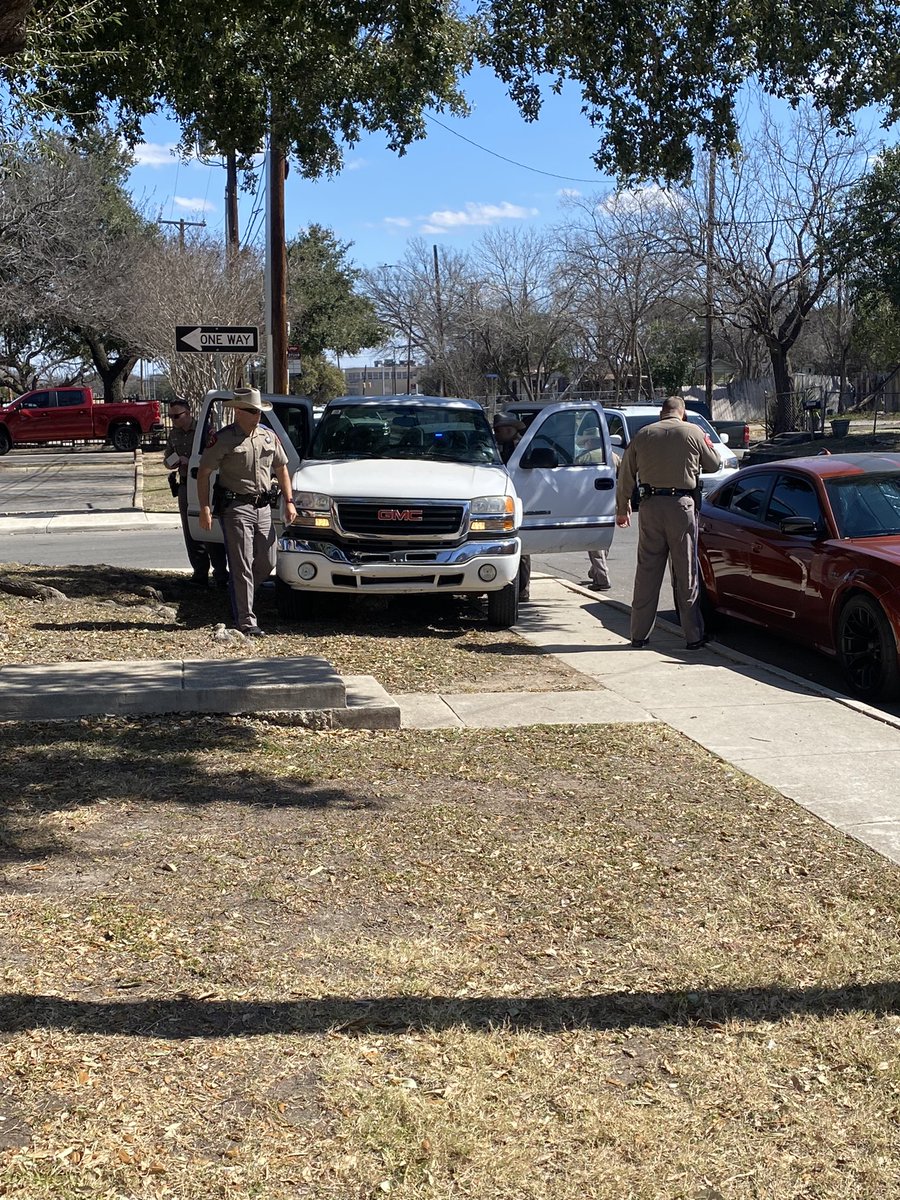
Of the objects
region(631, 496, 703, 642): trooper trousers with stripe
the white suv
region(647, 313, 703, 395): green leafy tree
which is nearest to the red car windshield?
region(631, 496, 703, 642): trooper trousers with stripe

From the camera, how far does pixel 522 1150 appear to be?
10.9 ft

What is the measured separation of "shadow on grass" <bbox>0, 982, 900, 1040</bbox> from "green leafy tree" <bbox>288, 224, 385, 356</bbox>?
53.3 meters

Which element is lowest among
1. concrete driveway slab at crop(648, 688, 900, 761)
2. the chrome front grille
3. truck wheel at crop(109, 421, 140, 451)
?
concrete driveway slab at crop(648, 688, 900, 761)

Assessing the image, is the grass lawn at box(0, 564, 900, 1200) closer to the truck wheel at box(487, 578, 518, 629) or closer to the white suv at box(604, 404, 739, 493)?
the truck wheel at box(487, 578, 518, 629)

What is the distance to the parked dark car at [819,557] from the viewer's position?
8805mm

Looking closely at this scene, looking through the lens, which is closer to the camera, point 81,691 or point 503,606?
point 81,691

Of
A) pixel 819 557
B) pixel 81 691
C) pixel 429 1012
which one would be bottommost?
pixel 429 1012

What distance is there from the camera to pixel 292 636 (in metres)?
10.4

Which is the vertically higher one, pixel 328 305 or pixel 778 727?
pixel 328 305

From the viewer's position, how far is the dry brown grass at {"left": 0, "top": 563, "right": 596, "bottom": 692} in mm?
9180

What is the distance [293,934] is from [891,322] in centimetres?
4850

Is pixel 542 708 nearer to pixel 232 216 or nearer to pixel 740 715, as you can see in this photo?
pixel 740 715

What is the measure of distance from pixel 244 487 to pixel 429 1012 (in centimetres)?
650

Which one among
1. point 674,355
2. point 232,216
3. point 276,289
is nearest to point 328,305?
point 674,355
